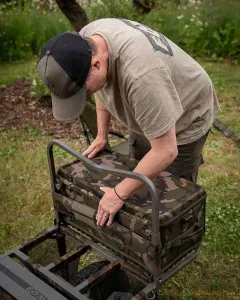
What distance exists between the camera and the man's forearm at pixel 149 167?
86.0 inches

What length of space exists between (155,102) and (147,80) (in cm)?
10

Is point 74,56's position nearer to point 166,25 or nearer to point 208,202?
point 208,202

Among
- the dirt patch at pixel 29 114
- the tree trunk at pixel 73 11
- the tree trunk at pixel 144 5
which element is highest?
the tree trunk at pixel 73 11

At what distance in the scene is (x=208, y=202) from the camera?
412cm

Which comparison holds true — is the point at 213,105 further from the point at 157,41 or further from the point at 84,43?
the point at 84,43

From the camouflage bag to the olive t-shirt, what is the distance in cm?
34

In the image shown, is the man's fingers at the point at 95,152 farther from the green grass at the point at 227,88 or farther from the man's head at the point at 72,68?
the green grass at the point at 227,88

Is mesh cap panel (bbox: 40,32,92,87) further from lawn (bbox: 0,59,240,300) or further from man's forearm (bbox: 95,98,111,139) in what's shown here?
A: lawn (bbox: 0,59,240,300)

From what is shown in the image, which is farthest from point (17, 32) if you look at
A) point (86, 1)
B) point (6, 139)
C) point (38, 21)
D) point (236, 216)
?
point (236, 216)

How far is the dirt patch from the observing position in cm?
562

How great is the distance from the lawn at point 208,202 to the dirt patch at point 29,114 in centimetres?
15

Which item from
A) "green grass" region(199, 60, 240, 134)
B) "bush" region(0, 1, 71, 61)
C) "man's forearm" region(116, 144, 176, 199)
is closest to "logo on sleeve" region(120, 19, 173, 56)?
"man's forearm" region(116, 144, 176, 199)

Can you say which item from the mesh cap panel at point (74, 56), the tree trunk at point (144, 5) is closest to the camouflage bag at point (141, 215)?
the mesh cap panel at point (74, 56)

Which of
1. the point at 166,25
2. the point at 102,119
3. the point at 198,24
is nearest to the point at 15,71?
the point at 166,25
